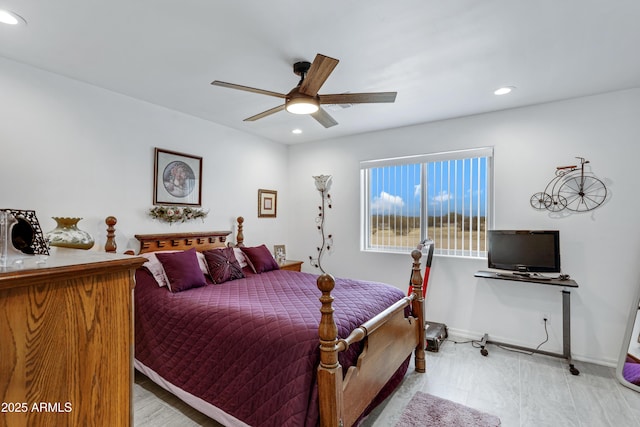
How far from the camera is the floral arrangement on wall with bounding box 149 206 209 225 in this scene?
11.2 ft

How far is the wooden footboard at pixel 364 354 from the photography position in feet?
5.30

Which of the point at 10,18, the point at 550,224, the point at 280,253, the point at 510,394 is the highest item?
the point at 10,18

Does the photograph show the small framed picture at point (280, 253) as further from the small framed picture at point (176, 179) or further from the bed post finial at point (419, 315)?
the bed post finial at point (419, 315)

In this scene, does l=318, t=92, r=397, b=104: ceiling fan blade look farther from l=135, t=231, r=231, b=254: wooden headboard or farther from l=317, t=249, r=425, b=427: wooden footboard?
l=135, t=231, r=231, b=254: wooden headboard

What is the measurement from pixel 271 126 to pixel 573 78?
3203mm

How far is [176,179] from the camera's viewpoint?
3621mm

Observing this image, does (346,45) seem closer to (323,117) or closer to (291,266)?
(323,117)

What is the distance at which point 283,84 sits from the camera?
9.31 feet

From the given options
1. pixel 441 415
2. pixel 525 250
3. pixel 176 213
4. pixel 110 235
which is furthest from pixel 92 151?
pixel 525 250

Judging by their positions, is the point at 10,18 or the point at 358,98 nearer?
the point at 10,18

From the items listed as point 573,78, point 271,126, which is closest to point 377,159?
point 271,126

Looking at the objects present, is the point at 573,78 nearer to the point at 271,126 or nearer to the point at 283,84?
the point at 283,84

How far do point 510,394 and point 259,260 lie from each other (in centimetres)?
268

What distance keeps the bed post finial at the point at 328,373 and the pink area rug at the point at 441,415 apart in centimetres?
77
